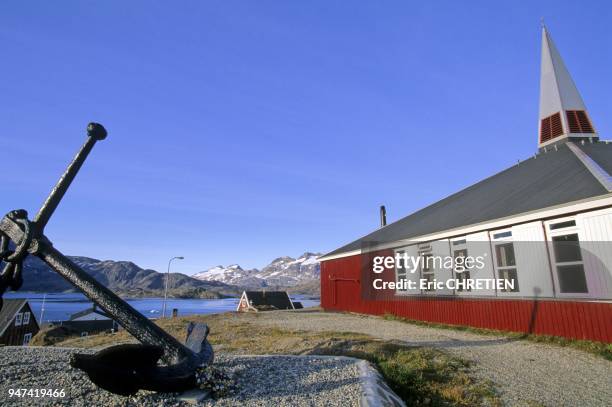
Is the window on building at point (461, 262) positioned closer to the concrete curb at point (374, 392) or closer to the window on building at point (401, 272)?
the window on building at point (401, 272)

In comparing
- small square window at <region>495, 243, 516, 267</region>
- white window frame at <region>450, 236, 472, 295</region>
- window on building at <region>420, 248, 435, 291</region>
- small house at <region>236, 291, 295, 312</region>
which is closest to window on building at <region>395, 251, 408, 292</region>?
window on building at <region>420, 248, 435, 291</region>

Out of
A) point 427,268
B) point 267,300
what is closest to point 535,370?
point 427,268

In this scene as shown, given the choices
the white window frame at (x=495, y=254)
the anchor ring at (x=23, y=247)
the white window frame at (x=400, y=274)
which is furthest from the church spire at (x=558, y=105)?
the anchor ring at (x=23, y=247)

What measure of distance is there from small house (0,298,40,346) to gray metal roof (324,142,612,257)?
41.9 metres

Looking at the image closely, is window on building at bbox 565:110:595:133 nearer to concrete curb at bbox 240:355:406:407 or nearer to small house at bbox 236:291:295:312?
concrete curb at bbox 240:355:406:407

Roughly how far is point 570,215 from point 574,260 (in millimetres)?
1312

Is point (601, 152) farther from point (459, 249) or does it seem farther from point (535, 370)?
point (535, 370)

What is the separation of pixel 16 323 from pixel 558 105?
53.5 metres

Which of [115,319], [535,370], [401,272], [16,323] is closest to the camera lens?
[115,319]

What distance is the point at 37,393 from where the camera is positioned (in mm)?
5133

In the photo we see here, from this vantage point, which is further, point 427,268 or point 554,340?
point 427,268

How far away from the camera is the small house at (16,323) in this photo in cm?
3912

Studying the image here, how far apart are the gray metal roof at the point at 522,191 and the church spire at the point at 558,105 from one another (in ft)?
4.99

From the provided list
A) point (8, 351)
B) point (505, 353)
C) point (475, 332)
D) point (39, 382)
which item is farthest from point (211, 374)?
point (475, 332)
